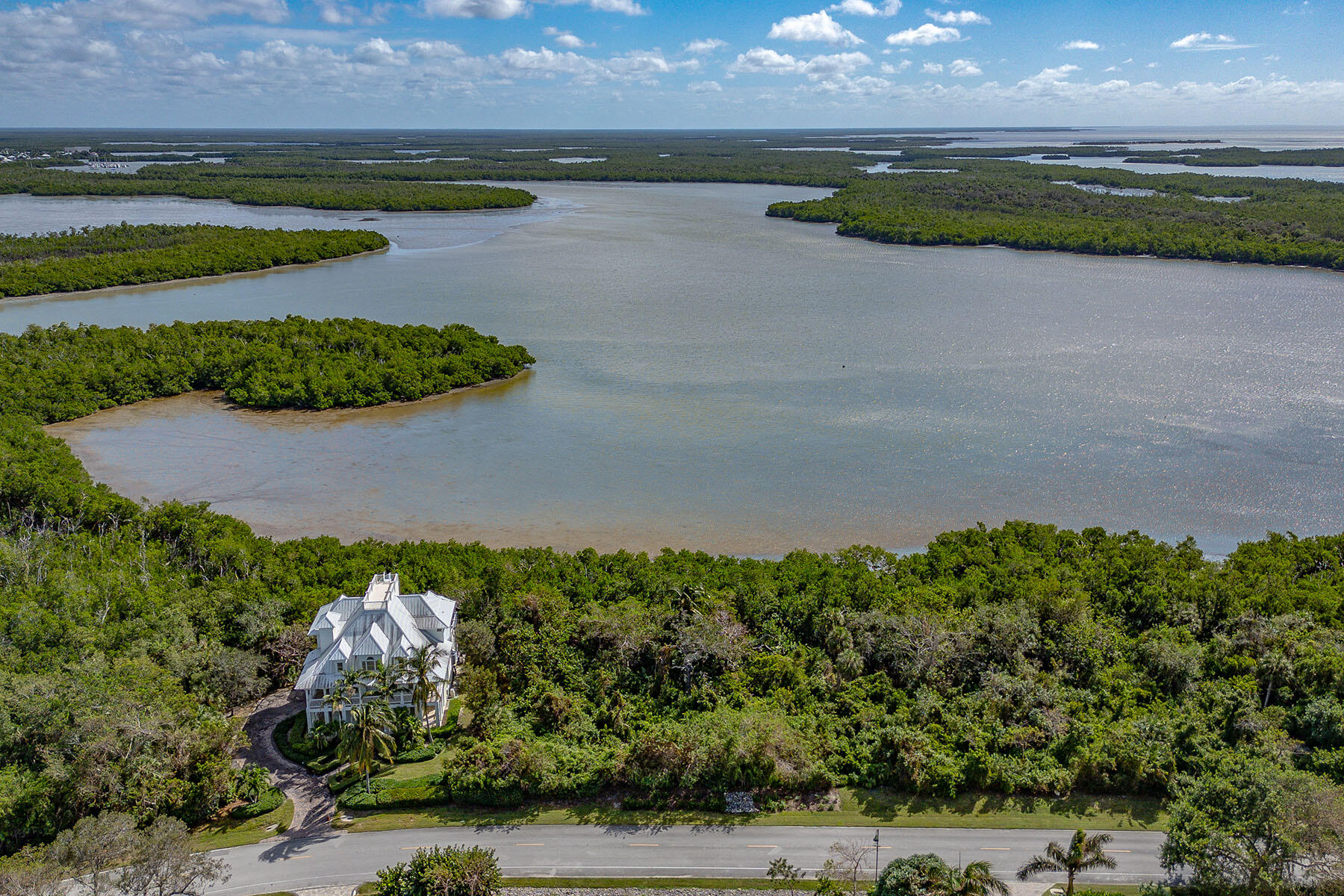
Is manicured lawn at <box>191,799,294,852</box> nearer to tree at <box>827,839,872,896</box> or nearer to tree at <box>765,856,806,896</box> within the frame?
tree at <box>765,856,806,896</box>

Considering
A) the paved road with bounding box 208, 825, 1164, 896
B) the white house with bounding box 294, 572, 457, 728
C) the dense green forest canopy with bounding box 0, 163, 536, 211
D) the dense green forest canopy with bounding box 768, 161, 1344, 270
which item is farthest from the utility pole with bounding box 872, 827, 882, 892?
the dense green forest canopy with bounding box 0, 163, 536, 211

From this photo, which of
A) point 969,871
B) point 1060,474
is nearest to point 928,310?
point 1060,474

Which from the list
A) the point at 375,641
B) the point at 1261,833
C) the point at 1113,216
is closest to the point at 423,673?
the point at 375,641

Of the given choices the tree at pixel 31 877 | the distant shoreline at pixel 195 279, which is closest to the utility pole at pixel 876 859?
the tree at pixel 31 877

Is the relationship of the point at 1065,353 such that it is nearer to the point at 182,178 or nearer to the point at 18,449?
the point at 18,449

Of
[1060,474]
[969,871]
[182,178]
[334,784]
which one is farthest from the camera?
[182,178]
